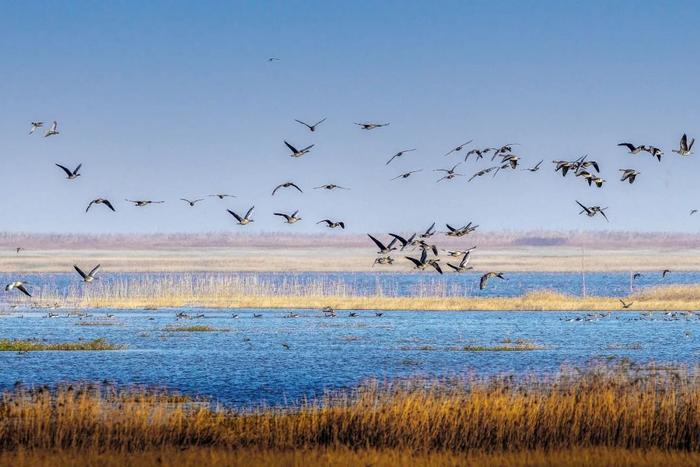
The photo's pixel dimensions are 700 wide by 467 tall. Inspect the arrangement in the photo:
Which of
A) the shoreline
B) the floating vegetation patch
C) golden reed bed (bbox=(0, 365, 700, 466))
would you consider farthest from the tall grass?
the shoreline

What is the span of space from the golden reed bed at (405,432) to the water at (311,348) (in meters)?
→ 8.04

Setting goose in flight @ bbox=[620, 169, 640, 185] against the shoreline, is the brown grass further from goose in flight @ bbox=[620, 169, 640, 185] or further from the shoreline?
the shoreline

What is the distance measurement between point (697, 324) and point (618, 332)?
10.3 metres

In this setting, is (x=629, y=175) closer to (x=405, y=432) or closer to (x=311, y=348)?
(x=405, y=432)

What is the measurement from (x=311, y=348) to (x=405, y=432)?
3792cm

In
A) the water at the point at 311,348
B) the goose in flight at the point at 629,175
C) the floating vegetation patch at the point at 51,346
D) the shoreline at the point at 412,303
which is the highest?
the goose in flight at the point at 629,175

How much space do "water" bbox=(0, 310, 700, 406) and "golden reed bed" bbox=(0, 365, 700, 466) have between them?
8.04m

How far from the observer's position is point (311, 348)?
6562cm

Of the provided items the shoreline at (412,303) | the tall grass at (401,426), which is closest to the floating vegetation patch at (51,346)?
the tall grass at (401,426)

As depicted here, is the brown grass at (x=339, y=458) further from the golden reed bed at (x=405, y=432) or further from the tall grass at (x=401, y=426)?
the tall grass at (x=401, y=426)

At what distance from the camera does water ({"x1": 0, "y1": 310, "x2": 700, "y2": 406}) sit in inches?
1959

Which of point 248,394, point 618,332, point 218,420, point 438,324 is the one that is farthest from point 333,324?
point 218,420

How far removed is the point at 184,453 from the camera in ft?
82.1

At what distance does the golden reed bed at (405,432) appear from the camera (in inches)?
1003
